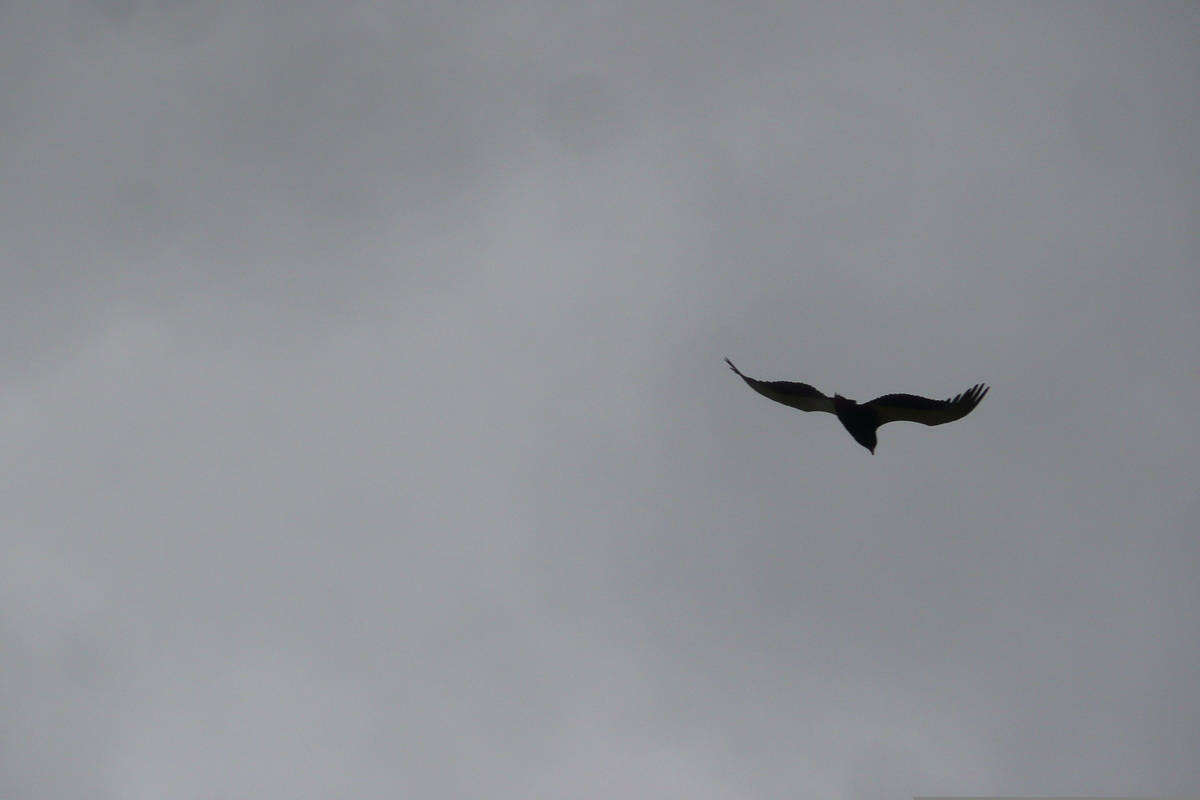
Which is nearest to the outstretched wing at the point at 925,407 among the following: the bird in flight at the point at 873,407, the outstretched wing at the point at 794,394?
the bird in flight at the point at 873,407

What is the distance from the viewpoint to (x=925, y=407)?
24312 mm

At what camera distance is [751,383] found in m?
26.8

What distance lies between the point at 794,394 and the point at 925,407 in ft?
12.5

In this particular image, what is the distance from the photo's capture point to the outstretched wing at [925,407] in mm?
23547

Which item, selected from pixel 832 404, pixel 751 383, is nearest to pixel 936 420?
pixel 832 404

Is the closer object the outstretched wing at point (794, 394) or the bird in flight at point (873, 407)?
the bird in flight at point (873, 407)

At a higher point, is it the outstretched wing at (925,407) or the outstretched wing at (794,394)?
the outstretched wing at (794,394)

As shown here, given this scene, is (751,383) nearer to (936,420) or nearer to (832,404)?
(832,404)

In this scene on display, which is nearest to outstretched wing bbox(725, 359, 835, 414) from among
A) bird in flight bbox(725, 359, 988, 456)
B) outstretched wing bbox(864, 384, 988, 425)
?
bird in flight bbox(725, 359, 988, 456)

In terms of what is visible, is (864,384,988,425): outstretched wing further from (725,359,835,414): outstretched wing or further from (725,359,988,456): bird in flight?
(725,359,835,414): outstretched wing

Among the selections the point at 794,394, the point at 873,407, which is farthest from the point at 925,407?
the point at 794,394

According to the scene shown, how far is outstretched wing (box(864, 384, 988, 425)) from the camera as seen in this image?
23.5 metres

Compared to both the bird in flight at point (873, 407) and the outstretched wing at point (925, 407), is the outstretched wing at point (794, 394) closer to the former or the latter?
the bird in flight at point (873, 407)

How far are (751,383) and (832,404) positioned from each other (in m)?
2.57
